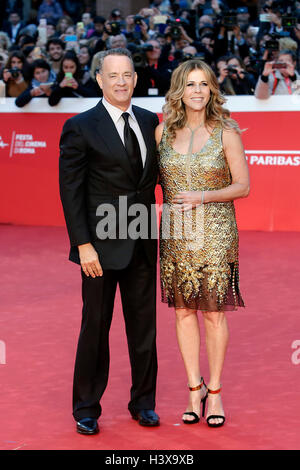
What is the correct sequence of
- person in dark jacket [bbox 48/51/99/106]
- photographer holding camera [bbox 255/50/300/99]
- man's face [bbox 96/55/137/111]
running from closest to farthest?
man's face [bbox 96/55/137/111] → photographer holding camera [bbox 255/50/300/99] → person in dark jacket [bbox 48/51/99/106]

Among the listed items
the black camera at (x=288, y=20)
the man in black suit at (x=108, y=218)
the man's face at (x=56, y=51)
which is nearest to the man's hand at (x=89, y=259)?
the man in black suit at (x=108, y=218)

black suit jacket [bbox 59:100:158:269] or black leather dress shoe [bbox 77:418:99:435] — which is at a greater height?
black suit jacket [bbox 59:100:158:269]

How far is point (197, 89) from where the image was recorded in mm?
3654

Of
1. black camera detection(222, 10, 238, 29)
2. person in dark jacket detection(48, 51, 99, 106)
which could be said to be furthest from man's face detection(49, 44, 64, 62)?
black camera detection(222, 10, 238, 29)

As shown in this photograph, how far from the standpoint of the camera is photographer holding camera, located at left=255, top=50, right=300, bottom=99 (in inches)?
330

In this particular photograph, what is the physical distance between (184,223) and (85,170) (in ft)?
1.67

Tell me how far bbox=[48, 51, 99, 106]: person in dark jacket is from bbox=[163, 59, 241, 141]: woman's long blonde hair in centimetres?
548

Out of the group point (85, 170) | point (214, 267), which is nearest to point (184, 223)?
point (214, 267)

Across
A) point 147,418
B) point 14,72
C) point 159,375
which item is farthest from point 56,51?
point 147,418

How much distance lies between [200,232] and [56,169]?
5.78 meters

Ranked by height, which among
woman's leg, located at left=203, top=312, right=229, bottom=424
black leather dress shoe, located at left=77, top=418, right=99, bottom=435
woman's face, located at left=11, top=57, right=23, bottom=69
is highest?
woman's face, located at left=11, top=57, right=23, bottom=69

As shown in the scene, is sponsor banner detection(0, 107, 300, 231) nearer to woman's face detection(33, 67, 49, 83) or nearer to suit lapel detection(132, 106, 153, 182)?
woman's face detection(33, 67, 49, 83)

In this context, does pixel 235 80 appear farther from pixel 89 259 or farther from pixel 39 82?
pixel 89 259

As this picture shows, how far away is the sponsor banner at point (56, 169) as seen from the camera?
8445 mm
